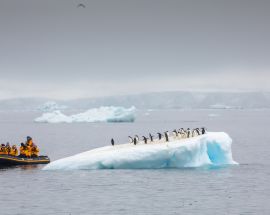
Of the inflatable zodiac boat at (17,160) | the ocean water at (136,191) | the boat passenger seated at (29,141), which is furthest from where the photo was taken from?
the boat passenger seated at (29,141)

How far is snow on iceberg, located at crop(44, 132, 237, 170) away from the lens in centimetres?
4097

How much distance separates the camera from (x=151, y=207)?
3155 cm

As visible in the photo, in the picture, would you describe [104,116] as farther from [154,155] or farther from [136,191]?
[136,191]

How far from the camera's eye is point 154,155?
4106 cm

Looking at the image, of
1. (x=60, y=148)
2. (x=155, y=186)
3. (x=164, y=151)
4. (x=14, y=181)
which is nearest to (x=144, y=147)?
(x=164, y=151)

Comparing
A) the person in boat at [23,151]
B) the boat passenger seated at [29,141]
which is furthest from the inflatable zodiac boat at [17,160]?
the boat passenger seated at [29,141]

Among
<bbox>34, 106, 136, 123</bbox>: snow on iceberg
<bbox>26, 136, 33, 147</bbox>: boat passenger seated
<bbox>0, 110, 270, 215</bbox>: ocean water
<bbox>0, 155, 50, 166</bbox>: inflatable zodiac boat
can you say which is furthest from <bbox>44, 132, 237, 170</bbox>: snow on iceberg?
<bbox>34, 106, 136, 123</bbox>: snow on iceberg

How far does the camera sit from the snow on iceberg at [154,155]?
1613 inches

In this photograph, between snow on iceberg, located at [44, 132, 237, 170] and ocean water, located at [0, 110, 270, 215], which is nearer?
ocean water, located at [0, 110, 270, 215]

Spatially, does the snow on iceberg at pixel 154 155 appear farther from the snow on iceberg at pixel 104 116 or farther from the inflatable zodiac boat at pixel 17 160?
the snow on iceberg at pixel 104 116

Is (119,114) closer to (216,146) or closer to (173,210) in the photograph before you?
(216,146)

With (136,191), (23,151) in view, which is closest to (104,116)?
(23,151)

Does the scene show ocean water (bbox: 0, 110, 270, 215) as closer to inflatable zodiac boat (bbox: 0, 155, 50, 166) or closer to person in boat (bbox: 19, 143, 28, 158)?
inflatable zodiac boat (bbox: 0, 155, 50, 166)

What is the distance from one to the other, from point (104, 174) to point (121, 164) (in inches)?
54.9
